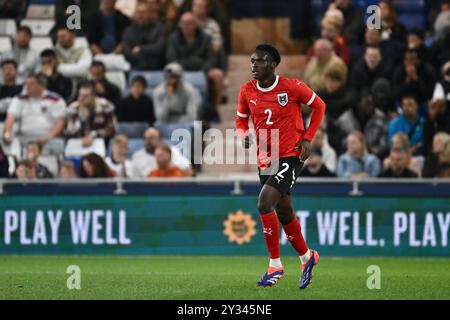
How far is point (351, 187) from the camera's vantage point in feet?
52.0

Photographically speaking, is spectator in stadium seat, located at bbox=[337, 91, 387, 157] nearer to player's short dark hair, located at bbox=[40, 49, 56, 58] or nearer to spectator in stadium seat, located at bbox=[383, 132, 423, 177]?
spectator in stadium seat, located at bbox=[383, 132, 423, 177]

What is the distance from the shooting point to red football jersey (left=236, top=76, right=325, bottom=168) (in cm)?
1128

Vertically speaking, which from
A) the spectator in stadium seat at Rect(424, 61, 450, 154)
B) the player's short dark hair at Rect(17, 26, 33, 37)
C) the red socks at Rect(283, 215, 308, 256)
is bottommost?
the red socks at Rect(283, 215, 308, 256)

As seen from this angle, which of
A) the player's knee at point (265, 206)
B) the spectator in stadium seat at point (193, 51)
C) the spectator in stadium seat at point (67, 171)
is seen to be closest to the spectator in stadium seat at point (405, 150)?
the spectator in stadium seat at point (193, 51)

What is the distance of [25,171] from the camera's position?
1658 centimetres

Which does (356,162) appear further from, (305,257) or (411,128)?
(305,257)

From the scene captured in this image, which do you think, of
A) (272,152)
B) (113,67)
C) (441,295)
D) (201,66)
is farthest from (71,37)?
(441,295)

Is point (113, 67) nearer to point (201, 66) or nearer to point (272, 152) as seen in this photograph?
point (201, 66)

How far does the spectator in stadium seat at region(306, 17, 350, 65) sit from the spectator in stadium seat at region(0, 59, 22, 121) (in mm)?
5003

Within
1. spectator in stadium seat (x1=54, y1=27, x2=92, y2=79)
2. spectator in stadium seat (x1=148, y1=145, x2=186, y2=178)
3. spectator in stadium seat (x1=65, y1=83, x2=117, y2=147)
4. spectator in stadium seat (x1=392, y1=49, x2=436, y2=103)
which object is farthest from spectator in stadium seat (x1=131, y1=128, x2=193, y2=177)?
spectator in stadium seat (x1=392, y1=49, x2=436, y2=103)

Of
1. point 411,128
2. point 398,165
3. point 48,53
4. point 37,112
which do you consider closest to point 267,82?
point 398,165

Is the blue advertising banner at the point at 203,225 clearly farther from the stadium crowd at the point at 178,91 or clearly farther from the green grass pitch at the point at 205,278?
the stadium crowd at the point at 178,91

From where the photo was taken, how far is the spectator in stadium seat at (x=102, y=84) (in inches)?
723

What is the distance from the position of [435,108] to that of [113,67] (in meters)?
5.44
